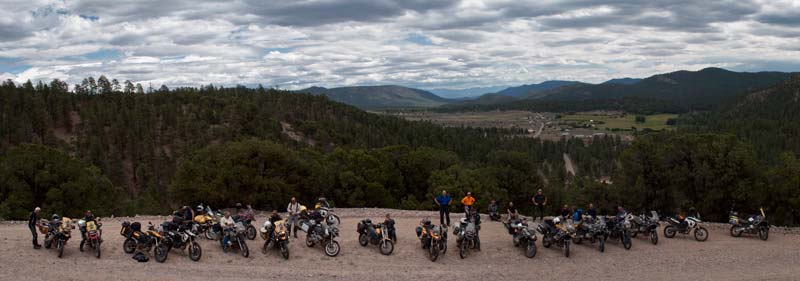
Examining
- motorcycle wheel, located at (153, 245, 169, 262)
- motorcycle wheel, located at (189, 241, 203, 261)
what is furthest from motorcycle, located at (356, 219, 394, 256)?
motorcycle wheel, located at (153, 245, 169, 262)

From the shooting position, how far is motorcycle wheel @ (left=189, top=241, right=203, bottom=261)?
20516mm

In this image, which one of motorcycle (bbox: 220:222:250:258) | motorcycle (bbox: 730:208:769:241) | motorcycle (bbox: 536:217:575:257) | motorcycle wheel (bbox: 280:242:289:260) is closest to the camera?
motorcycle wheel (bbox: 280:242:289:260)

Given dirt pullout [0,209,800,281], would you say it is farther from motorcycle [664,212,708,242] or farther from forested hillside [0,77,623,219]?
forested hillside [0,77,623,219]

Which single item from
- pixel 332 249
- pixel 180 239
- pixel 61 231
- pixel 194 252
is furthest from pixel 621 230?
pixel 61 231

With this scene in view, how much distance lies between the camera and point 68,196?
41.4 meters

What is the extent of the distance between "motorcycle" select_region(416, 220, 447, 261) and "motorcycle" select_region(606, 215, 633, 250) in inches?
303

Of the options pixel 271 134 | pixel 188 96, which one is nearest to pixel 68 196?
pixel 271 134

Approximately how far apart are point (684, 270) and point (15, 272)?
79.2ft

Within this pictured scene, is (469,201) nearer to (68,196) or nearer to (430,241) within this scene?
(430,241)

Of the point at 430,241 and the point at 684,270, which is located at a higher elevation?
the point at 430,241

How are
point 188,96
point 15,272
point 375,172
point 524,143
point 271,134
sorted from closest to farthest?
point 15,272 → point 375,172 → point 271,134 → point 188,96 → point 524,143

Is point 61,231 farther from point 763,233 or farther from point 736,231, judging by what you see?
point 763,233

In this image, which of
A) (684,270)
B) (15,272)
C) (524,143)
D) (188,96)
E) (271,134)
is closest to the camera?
(15,272)

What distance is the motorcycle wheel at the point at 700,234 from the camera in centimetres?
2529
